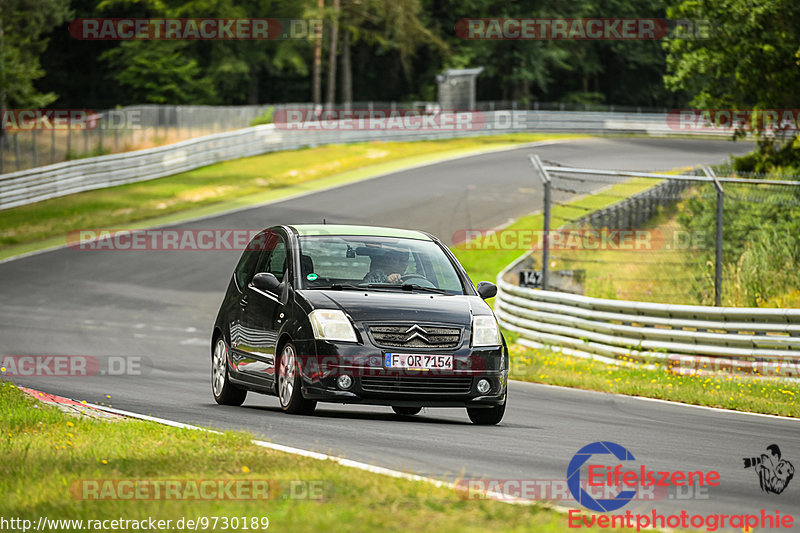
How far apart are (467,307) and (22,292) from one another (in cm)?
1659

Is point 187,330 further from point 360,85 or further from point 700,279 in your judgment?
point 360,85

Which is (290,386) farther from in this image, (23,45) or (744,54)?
(23,45)

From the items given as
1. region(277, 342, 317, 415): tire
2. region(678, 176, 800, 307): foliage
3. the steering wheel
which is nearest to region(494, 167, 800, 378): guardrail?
region(678, 176, 800, 307): foliage

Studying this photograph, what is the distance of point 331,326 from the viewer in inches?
392

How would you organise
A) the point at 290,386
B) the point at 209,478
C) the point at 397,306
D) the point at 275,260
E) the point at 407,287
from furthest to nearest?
1. the point at 275,260
2. the point at 407,287
3. the point at 290,386
4. the point at 397,306
5. the point at 209,478

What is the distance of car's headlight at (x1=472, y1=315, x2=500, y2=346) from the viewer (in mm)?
10328

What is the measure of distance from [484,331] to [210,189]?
29763 mm

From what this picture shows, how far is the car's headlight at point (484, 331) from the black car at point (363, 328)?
0.04 feet

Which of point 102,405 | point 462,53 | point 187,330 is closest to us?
point 102,405

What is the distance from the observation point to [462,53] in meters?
77.9

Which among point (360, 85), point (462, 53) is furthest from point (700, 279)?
point (360, 85)

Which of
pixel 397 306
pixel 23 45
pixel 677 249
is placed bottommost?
pixel 677 249

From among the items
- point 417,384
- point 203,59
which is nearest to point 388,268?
point 417,384

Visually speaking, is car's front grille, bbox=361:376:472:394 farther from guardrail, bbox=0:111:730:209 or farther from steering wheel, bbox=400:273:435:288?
guardrail, bbox=0:111:730:209
